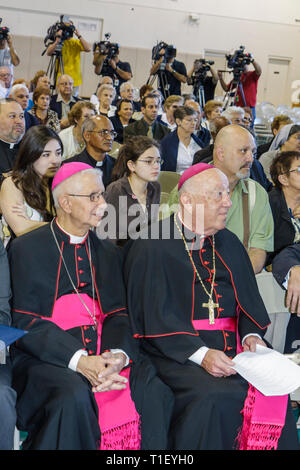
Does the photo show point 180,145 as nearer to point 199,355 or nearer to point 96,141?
point 96,141

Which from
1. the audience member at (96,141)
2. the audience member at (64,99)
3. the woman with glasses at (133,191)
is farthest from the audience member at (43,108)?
the woman with glasses at (133,191)

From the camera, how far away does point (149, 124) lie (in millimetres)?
7746

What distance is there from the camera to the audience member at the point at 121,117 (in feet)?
25.4

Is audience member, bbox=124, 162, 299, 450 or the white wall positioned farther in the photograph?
the white wall

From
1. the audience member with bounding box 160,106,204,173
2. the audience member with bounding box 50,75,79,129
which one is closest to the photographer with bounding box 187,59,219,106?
the audience member with bounding box 50,75,79,129

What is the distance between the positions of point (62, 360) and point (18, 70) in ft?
45.5

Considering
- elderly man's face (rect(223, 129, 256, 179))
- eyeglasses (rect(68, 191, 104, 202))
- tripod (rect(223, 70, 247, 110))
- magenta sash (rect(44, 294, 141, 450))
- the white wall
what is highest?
the white wall

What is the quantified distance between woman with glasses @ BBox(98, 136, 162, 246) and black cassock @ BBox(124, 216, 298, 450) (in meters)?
1.24

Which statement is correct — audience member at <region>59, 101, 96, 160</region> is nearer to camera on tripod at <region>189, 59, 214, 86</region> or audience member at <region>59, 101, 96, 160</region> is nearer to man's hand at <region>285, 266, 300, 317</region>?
man's hand at <region>285, 266, 300, 317</region>

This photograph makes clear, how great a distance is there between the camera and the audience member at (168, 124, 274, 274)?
3.74m

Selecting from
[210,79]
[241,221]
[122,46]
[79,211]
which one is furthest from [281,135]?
[122,46]

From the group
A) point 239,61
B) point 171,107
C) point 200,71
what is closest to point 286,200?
point 171,107

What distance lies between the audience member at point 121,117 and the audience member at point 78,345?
4881 millimetres

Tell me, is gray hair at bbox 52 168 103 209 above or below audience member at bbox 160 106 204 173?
below
